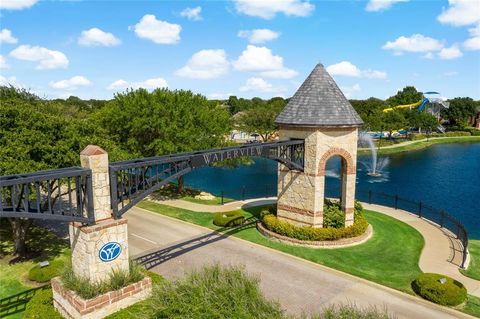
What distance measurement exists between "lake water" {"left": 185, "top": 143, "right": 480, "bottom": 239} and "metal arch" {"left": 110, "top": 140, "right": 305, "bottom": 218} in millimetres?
13485

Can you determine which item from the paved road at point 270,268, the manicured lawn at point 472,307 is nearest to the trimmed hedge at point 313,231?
the paved road at point 270,268

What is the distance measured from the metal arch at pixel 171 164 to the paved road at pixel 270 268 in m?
3.87

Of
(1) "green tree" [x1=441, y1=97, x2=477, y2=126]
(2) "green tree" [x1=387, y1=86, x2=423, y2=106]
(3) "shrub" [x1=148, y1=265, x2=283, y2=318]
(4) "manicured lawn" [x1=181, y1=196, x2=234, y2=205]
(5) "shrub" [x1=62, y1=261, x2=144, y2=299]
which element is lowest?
(4) "manicured lawn" [x1=181, y1=196, x2=234, y2=205]

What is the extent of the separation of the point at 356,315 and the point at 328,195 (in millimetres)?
30043

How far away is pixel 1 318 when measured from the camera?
1404 cm

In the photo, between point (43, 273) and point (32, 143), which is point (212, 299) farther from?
point (32, 143)

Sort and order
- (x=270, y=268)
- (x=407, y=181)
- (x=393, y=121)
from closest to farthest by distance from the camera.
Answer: (x=270, y=268), (x=407, y=181), (x=393, y=121)

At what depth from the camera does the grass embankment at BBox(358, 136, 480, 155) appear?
238 ft

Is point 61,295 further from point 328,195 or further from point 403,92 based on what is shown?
point 403,92

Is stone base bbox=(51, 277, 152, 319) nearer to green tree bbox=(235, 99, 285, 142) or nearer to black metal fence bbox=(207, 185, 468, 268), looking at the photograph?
black metal fence bbox=(207, 185, 468, 268)

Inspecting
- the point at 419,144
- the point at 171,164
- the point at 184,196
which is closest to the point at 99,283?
the point at 171,164

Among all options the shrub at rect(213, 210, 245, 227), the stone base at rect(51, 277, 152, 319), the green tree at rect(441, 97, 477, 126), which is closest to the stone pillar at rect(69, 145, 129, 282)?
the stone base at rect(51, 277, 152, 319)

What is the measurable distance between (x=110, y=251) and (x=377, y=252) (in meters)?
14.9

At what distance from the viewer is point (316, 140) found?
21.4 m
